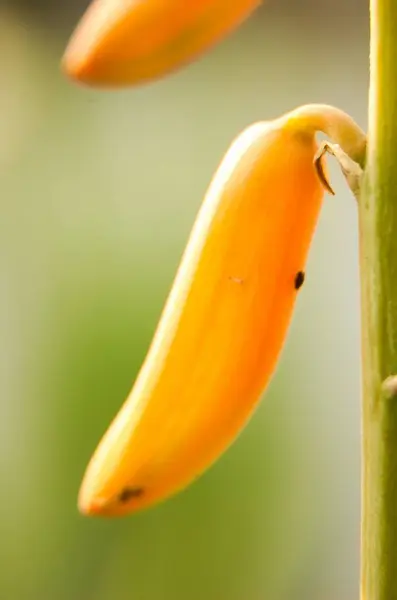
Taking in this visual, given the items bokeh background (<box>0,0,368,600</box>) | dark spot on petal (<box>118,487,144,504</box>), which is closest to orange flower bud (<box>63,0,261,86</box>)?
dark spot on petal (<box>118,487,144,504</box>)

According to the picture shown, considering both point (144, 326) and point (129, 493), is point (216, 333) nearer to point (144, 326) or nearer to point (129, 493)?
point (129, 493)

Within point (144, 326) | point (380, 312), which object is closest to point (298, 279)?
point (380, 312)

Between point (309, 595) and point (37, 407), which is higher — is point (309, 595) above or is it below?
below

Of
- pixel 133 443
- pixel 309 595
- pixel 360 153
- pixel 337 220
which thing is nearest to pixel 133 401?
pixel 133 443

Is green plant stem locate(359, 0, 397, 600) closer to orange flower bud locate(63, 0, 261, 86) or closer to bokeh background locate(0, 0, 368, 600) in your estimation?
orange flower bud locate(63, 0, 261, 86)

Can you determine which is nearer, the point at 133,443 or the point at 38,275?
the point at 133,443

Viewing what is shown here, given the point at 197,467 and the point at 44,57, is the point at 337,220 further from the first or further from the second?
the point at 197,467

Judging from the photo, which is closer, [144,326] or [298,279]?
[298,279]

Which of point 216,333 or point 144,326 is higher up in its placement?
point 144,326
